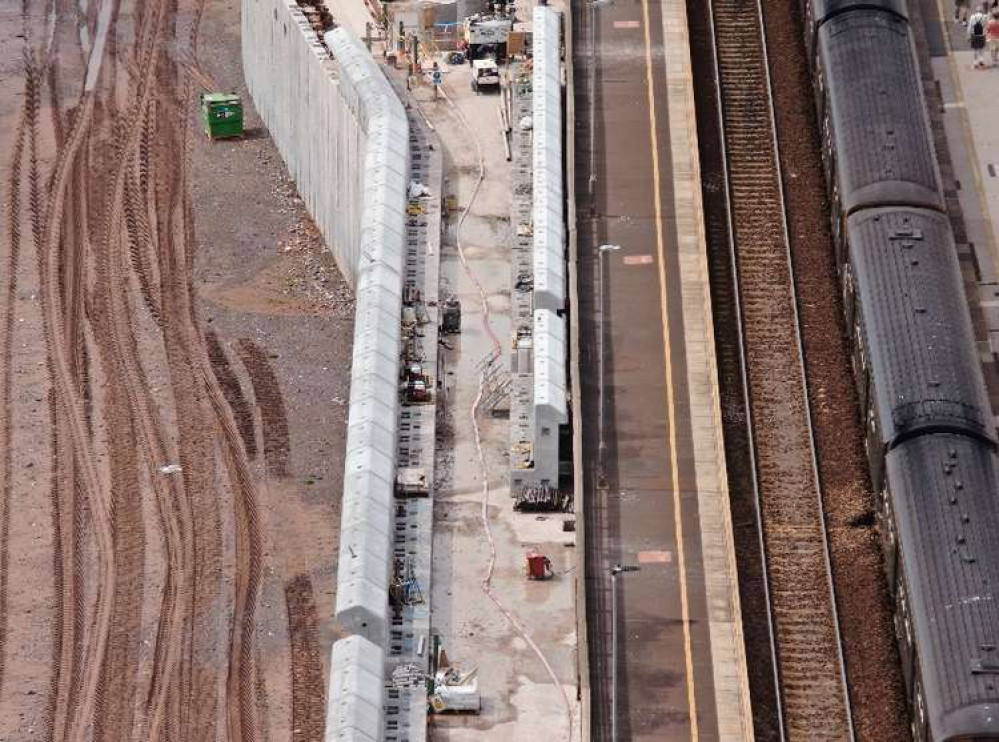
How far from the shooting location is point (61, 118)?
93.6 metres

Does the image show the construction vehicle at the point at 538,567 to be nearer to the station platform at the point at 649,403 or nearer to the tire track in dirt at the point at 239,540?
the station platform at the point at 649,403

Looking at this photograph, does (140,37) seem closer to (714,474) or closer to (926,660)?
(714,474)

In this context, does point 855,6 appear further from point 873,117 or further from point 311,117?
point 311,117

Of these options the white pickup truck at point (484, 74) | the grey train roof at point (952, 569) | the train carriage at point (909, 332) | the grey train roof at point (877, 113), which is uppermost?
the white pickup truck at point (484, 74)

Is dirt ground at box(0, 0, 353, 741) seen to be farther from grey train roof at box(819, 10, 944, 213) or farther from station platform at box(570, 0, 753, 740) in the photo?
grey train roof at box(819, 10, 944, 213)

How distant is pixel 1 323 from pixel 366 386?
21251 millimetres

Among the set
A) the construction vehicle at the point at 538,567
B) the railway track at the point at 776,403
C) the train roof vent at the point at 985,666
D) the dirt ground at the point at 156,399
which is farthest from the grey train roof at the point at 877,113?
the train roof vent at the point at 985,666

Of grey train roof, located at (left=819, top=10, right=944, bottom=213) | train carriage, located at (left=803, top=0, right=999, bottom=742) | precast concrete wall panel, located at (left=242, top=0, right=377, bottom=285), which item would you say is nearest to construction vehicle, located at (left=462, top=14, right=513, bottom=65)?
precast concrete wall panel, located at (left=242, top=0, right=377, bottom=285)

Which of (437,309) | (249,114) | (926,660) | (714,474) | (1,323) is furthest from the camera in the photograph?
(249,114)

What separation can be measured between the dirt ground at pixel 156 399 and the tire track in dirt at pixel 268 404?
3.4 inches

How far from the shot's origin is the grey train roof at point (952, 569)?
52969 millimetres

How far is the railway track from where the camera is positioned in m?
59.5

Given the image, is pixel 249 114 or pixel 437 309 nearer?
pixel 437 309

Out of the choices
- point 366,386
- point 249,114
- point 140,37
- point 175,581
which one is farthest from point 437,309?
point 140,37
